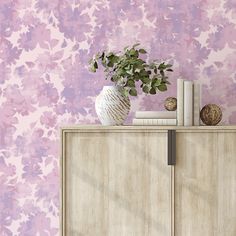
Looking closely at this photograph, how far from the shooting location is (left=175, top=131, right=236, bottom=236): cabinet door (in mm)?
2676

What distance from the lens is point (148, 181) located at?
268 cm

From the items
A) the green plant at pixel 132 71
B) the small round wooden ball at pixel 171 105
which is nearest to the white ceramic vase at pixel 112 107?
the green plant at pixel 132 71

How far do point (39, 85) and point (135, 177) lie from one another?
84 centimetres

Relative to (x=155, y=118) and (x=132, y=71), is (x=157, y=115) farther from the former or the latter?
(x=132, y=71)

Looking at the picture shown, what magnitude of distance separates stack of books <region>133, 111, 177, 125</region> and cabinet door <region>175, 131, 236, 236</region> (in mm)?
103

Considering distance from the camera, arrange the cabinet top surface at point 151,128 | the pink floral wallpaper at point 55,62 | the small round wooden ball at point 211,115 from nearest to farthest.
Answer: the cabinet top surface at point 151,128
the small round wooden ball at point 211,115
the pink floral wallpaper at point 55,62

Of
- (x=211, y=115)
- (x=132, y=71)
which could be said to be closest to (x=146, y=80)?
(x=132, y=71)

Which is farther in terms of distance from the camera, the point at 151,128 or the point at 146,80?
the point at 146,80

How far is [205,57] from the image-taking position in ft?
10.2

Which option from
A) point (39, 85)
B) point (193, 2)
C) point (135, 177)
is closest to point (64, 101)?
point (39, 85)

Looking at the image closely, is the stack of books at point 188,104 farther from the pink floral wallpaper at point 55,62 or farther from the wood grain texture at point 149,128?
the pink floral wallpaper at point 55,62

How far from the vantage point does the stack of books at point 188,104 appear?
272 cm

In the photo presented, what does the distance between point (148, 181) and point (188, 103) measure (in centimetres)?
43

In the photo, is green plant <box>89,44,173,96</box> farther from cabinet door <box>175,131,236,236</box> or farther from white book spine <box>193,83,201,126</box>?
cabinet door <box>175,131,236,236</box>
